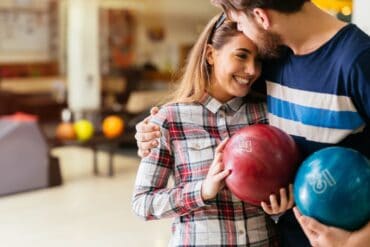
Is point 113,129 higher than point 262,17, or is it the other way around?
point 262,17

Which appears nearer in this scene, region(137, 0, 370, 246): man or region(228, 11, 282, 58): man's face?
region(137, 0, 370, 246): man

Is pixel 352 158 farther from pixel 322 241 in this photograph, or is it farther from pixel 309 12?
pixel 309 12

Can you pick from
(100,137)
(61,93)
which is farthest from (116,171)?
(61,93)

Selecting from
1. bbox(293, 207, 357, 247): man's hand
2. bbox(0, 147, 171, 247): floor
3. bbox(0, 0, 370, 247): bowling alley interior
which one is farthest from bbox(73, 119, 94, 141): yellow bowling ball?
bbox(293, 207, 357, 247): man's hand

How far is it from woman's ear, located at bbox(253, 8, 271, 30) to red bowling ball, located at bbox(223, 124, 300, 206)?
32 centimetres

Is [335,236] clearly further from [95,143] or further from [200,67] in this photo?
[95,143]

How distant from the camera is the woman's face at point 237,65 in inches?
70.6

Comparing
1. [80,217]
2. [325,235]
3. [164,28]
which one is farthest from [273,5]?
[164,28]

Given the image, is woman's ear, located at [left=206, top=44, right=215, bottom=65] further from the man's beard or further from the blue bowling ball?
the blue bowling ball

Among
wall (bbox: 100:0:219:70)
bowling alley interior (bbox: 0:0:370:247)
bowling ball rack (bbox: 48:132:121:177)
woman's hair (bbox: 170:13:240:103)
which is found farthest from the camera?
wall (bbox: 100:0:219:70)

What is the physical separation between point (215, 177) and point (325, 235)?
0.37 m

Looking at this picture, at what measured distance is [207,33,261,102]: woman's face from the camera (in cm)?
179

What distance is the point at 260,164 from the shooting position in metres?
1.60

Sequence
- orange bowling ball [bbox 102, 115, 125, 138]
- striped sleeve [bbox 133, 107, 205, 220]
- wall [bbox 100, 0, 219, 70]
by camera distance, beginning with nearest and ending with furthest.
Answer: striped sleeve [bbox 133, 107, 205, 220] < orange bowling ball [bbox 102, 115, 125, 138] < wall [bbox 100, 0, 219, 70]
